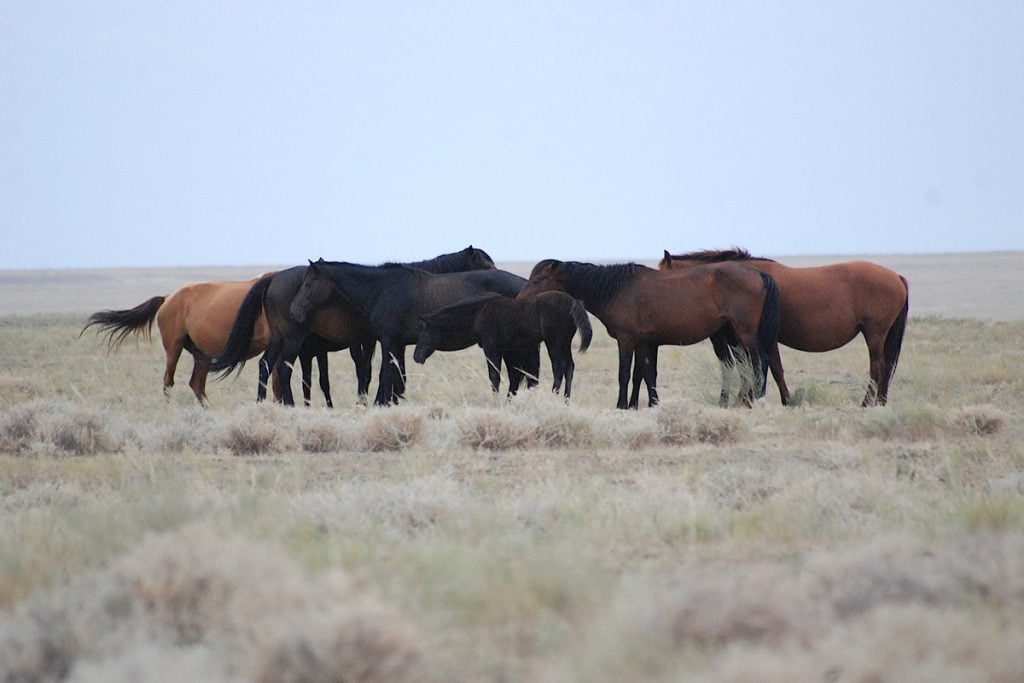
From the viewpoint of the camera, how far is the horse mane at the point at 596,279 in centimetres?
1245

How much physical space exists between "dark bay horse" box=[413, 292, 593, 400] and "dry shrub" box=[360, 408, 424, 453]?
2658mm

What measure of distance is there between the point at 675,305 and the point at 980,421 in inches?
137

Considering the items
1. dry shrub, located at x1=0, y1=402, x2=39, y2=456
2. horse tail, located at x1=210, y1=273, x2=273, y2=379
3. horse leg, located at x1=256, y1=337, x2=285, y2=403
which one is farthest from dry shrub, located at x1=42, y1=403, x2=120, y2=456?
horse tail, located at x1=210, y1=273, x2=273, y2=379

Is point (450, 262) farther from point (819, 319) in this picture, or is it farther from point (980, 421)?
point (980, 421)

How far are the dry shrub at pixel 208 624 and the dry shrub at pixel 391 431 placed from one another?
4.60 meters

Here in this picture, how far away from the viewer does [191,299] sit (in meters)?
14.4

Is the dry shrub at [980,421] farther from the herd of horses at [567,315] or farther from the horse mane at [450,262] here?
the horse mane at [450,262]

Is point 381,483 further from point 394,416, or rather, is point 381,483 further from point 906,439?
point 906,439

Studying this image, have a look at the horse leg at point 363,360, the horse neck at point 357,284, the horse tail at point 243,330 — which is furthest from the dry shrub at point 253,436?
the horse leg at point 363,360

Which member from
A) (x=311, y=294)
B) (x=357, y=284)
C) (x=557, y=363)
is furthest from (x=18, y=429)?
(x=557, y=363)

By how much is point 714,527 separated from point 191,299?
32.3 feet

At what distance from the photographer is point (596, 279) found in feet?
41.0

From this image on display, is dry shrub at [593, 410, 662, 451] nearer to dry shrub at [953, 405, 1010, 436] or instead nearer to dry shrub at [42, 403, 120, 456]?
dry shrub at [953, 405, 1010, 436]

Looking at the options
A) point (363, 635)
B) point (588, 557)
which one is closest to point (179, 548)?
point (363, 635)
